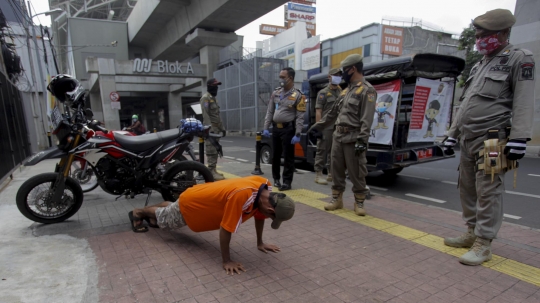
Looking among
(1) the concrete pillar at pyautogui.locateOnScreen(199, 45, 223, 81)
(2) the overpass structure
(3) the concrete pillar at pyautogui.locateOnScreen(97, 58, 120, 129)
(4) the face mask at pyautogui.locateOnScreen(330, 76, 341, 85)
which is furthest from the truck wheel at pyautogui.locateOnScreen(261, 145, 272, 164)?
(1) the concrete pillar at pyautogui.locateOnScreen(199, 45, 223, 81)

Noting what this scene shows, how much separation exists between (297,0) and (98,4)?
2957 cm

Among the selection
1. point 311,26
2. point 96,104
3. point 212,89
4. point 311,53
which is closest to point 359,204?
point 212,89

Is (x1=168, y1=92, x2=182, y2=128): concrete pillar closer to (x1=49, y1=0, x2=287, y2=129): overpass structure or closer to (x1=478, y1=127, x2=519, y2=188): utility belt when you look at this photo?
(x1=49, y1=0, x2=287, y2=129): overpass structure

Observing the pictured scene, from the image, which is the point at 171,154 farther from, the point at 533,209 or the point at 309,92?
the point at 533,209

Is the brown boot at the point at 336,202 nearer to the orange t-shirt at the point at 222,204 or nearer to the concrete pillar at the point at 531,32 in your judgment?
the orange t-shirt at the point at 222,204

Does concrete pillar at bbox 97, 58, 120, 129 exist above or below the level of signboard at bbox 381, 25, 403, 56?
below

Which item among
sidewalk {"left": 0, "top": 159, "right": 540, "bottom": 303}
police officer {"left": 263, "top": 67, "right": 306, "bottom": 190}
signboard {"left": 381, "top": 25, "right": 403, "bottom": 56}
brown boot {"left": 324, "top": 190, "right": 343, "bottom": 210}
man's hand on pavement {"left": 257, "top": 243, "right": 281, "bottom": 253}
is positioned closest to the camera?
sidewalk {"left": 0, "top": 159, "right": 540, "bottom": 303}

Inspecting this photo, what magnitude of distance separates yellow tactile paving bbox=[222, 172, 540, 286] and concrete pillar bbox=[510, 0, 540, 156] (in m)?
11.1

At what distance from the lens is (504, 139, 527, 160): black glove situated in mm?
Result: 2553

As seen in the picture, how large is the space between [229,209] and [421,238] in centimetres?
222

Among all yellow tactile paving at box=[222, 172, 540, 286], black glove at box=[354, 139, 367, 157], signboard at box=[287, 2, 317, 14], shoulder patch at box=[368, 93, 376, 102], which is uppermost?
signboard at box=[287, 2, 317, 14]

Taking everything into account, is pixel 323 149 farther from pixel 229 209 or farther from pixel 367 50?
pixel 367 50

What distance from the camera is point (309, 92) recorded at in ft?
25.7

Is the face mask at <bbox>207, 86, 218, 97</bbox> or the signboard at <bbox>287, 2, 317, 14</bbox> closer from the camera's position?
the face mask at <bbox>207, 86, 218, 97</bbox>
